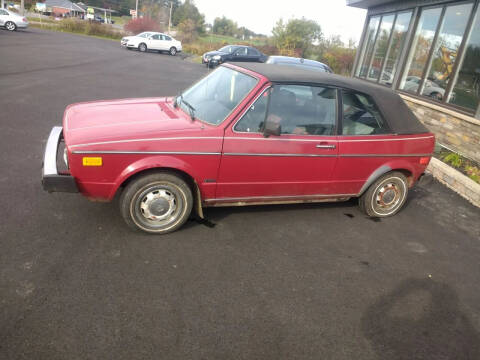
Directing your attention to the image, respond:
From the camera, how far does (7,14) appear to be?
2825cm

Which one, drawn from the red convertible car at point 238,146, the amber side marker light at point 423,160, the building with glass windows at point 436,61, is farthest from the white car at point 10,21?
the amber side marker light at point 423,160

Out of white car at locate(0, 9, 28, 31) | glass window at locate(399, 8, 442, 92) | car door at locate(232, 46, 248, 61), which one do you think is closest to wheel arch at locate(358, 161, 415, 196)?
glass window at locate(399, 8, 442, 92)

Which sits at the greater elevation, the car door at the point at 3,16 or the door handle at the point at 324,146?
the car door at the point at 3,16

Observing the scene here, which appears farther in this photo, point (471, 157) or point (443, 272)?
point (471, 157)

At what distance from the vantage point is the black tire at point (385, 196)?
4.81 m

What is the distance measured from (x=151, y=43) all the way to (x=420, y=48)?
2366 cm

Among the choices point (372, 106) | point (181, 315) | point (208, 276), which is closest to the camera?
point (181, 315)

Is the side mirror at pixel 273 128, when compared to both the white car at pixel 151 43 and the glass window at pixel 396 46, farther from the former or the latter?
the white car at pixel 151 43

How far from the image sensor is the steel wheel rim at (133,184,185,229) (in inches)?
147

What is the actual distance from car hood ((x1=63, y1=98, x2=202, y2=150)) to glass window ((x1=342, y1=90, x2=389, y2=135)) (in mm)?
1774

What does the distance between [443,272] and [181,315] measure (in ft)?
9.31

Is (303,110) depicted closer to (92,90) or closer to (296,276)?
(296,276)

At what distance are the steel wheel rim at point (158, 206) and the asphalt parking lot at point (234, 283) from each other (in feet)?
0.61

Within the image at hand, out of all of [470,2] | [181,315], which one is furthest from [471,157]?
[181,315]
